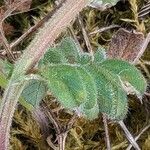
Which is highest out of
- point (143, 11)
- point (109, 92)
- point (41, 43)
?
point (41, 43)

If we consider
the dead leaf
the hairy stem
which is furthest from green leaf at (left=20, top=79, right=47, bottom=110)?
the dead leaf

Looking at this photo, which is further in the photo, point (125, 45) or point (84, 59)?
point (125, 45)

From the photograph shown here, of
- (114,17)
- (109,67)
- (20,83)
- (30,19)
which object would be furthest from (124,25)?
(20,83)

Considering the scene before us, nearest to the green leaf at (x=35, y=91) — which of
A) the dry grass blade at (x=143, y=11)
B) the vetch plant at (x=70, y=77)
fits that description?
the vetch plant at (x=70, y=77)

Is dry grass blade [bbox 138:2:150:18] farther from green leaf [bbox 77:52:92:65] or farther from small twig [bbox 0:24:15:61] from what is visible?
green leaf [bbox 77:52:92:65]

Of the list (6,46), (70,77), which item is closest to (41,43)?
(70,77)

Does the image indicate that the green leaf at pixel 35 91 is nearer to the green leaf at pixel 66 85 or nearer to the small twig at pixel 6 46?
the green leaf at pixel 66 85

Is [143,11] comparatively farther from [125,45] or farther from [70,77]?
[70,77]

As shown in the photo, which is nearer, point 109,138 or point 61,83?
point 61,83

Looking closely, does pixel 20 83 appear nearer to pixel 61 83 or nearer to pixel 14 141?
pixel 61 83
